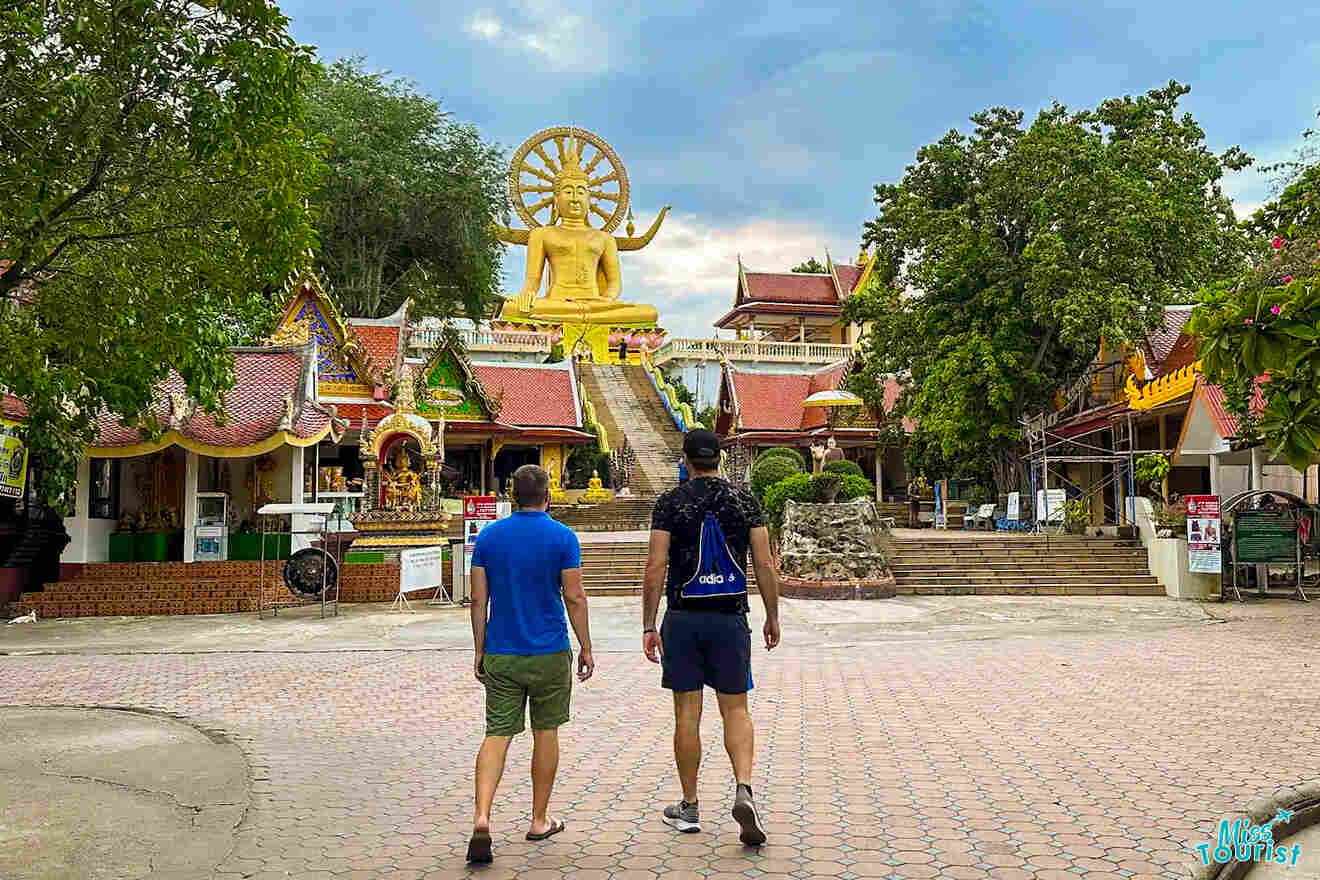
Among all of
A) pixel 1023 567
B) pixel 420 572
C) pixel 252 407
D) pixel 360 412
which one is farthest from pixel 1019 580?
pixel 360 412

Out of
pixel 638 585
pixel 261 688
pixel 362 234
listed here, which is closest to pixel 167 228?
pixel 261 688

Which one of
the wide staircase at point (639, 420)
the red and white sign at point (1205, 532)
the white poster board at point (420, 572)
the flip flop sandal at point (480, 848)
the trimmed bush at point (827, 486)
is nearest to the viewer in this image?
the flip flop sandal at point (480, 848)

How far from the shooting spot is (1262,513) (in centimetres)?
1588

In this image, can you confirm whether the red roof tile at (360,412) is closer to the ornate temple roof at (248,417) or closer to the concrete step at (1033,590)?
the ornate temple roof at (248,417)

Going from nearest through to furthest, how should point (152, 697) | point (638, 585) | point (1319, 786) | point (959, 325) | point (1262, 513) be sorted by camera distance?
point (1319, 786), point (152, 697), point (1262, 513), point (638, 585), point (959, 325)

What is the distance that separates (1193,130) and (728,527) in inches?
896

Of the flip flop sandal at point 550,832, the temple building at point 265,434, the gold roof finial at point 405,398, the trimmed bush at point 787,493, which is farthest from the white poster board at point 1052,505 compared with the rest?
the flip flop sandal at point 550,832

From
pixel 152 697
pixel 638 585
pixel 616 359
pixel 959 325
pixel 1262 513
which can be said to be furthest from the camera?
pixel 616 359

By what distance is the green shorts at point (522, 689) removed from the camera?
175 inches

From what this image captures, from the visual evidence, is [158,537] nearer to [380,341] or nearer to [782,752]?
[380,341]

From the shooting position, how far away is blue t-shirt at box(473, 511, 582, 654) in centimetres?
448

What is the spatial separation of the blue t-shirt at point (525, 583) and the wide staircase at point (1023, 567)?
13788mm

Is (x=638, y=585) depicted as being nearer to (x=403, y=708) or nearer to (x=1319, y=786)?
(x=403, y=708)

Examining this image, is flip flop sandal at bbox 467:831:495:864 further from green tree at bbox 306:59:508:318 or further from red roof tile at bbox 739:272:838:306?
red roof tile at bbox 739:272:838:306
